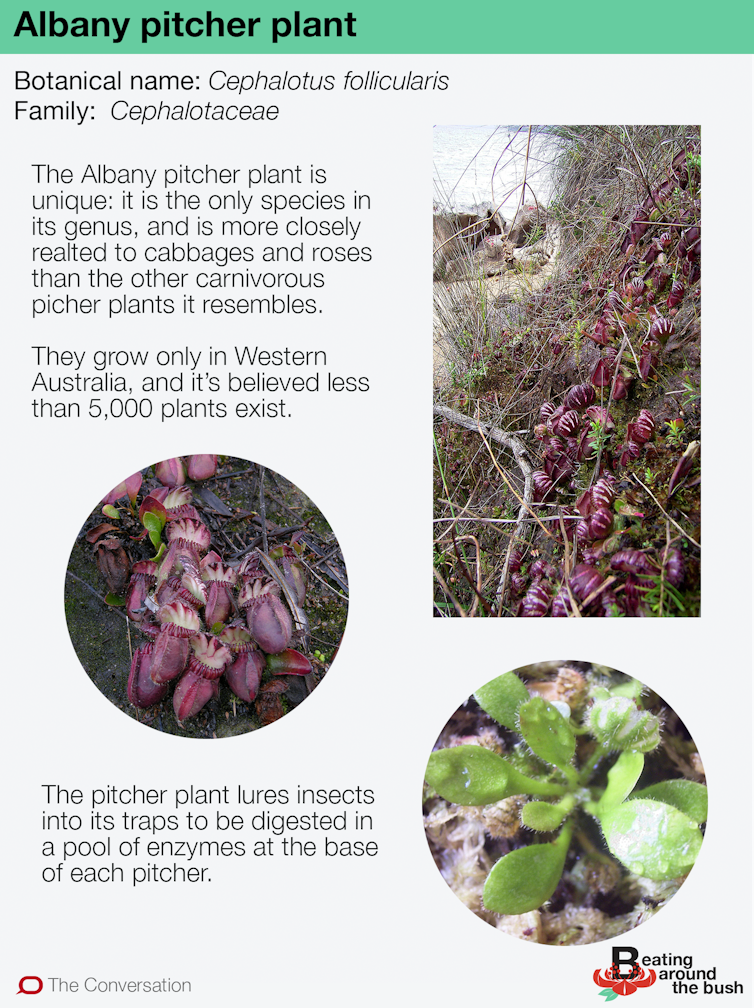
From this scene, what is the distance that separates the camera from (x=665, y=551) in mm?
1879

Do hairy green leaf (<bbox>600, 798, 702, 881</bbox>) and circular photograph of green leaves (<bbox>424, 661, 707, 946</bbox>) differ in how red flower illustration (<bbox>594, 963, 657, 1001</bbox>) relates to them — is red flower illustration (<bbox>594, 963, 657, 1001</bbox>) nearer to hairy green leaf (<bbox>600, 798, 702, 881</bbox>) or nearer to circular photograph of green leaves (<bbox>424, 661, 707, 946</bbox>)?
circular photograph of green leaves (<bbox>424, 661, 707, 946</bbox>)

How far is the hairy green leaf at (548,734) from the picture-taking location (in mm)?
1802

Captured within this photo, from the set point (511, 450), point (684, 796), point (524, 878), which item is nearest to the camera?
point (524, 878)

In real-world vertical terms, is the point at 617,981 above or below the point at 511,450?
below

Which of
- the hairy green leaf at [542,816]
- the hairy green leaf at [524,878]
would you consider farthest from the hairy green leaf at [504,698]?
the hairy green leaf at [524,878]

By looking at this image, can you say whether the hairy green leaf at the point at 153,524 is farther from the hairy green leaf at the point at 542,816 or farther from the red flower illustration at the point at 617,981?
the red flower illustration at the point at 617,981

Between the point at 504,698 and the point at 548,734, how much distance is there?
6.3 inches

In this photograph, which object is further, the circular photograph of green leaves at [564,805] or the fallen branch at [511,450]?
the fallen branch at [511,450]

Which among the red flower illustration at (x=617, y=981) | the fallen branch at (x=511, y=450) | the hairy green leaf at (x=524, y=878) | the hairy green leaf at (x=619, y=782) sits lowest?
the red flower illustration at (x=617, y=981)

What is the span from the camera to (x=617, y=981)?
1.84 meters

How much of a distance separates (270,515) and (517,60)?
5.35ft

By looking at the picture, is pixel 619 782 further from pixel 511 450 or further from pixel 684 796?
pixel 511 450

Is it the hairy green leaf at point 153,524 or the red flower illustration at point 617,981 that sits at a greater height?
the hairy green leaf at point 153,524

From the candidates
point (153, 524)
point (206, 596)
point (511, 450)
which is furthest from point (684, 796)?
point (153, 524)
